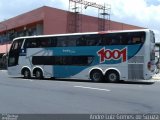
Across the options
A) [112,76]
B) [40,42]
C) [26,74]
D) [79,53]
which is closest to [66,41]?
[79,53]

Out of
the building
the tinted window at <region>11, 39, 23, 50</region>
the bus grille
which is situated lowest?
the bus grille

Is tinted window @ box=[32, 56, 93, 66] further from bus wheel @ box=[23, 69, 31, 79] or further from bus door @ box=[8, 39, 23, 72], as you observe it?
bus door @ box=[8, 39, 23, 72]

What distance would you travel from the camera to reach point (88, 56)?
25.8 m

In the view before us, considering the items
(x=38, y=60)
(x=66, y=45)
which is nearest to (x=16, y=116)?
(x=66, y=45)

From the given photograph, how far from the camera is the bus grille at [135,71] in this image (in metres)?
23.4

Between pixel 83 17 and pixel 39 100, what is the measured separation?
4194 cm

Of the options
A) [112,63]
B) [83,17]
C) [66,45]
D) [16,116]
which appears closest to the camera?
[16,116]

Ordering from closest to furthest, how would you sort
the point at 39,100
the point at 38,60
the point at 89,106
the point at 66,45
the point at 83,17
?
the point at 89,106 < the point at 39,100 < the point at 66,45 < the point at 38,60 < the point at 83,17

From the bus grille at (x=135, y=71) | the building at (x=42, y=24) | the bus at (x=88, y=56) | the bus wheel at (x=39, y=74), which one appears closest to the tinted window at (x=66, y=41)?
the bus at (x=88, y=56)

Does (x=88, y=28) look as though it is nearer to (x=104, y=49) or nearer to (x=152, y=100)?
(x=104, y=49)

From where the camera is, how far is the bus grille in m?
23.4

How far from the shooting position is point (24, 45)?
97.1ft

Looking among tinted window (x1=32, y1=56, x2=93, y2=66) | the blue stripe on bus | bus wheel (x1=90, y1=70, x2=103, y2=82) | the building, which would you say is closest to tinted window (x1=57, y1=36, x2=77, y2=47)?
the blue stripe on bus

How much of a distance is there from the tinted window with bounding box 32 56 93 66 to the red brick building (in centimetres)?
2178
